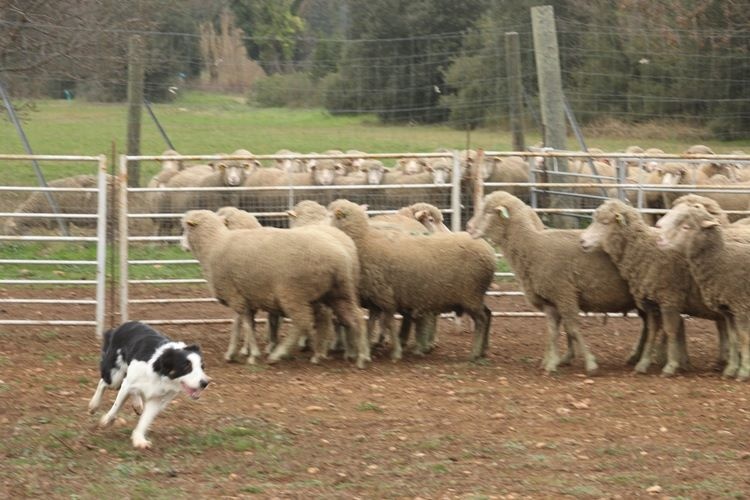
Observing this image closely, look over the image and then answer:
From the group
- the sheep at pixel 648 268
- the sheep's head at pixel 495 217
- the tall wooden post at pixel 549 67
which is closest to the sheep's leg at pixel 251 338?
the sheep's head at pixel 495 217

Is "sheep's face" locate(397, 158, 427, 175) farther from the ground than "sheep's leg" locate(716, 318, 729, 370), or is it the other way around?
"sheep's face" locate(397, 158, 427, 175)

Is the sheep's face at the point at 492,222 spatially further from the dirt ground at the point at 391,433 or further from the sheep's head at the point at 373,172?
the sheep's head at the point at 373,172

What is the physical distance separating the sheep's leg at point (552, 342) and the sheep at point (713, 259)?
118 centimetres

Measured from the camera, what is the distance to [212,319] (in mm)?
12312

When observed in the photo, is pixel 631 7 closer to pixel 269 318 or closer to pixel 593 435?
pixel 269 318

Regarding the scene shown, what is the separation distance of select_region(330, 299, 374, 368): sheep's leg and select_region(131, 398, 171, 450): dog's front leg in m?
3.06

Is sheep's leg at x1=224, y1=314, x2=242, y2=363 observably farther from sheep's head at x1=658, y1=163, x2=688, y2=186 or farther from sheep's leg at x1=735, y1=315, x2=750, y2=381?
sheep's head at x1=658, y1=163, x2=688, y2=186

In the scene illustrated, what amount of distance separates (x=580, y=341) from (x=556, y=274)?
561 mm

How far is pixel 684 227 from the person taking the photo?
9.39m

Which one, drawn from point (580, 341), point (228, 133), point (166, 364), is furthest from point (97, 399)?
point (228, 133)

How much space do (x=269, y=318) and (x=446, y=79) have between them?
521 inches

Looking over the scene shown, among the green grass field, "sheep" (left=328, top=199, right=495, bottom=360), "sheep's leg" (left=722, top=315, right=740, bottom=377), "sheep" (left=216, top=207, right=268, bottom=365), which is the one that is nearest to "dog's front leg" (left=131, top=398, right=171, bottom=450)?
"sheep" (left=216, top=207, right=268, bottom=365)

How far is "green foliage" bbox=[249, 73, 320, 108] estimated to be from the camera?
22.8 metres

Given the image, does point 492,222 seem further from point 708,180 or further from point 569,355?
point 708,180
